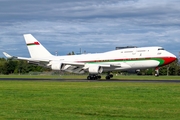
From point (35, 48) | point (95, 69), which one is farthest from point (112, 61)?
point (35, 48)

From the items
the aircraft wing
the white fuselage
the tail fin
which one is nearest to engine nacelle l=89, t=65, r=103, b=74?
the aircraft wing

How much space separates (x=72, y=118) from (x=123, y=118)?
1.87 m

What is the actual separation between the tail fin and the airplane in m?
1.60

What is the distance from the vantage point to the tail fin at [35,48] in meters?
68.9

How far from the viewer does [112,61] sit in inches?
2303

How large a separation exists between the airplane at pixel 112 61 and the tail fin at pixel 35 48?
1.60 metres

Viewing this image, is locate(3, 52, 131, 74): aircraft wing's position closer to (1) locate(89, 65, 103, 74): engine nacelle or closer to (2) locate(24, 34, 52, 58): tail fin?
(1) locate(89, 65, 103, 74): engine nacelle

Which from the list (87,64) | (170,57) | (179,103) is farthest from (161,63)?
(179,103)

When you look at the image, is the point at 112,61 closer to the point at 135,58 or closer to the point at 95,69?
the point at 95,69

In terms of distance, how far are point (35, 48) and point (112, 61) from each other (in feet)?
52.9

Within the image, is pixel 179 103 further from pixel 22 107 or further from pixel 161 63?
pixel 161 63

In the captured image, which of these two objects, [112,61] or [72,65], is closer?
[112,61]

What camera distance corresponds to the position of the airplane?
5569 centimetres

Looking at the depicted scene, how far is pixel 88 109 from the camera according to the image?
17953mm
